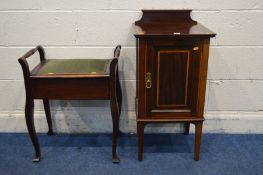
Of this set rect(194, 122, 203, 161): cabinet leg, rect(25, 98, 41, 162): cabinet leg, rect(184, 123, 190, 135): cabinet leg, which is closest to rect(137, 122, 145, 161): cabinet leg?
rect(194, 122, 203, 161): cabinet leg

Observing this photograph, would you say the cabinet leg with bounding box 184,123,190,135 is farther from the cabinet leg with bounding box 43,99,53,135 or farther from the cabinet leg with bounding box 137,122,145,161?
the cabinet leg with bounding box 43,99,53,135

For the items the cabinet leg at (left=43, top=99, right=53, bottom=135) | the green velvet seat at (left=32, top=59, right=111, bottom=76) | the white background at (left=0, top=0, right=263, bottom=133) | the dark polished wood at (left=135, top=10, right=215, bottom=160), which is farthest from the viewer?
the cabinet leg at (left=43, top=99, right=53, bottom=135)

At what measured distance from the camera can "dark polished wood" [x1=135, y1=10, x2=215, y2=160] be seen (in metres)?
1.75

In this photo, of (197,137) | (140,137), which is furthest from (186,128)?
(140,137)

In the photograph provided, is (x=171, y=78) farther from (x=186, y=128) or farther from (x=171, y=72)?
(x=186, y=128)

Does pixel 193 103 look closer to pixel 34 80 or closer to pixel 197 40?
pixel 197 40

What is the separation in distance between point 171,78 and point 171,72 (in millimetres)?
36

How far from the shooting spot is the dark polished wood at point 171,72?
5.73 ft

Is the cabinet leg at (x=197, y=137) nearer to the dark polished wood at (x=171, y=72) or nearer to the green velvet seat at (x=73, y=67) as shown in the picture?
the dark polished wood at (x=171, y=72)

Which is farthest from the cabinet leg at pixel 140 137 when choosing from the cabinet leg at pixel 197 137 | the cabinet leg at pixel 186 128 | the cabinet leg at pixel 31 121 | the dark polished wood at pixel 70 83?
the cabinet leg at pixel 31 121

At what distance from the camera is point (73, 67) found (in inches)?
76.9

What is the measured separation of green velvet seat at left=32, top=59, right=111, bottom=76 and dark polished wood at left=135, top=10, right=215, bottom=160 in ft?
0.84

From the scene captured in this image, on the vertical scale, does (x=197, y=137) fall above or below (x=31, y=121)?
below

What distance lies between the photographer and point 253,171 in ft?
6.40
